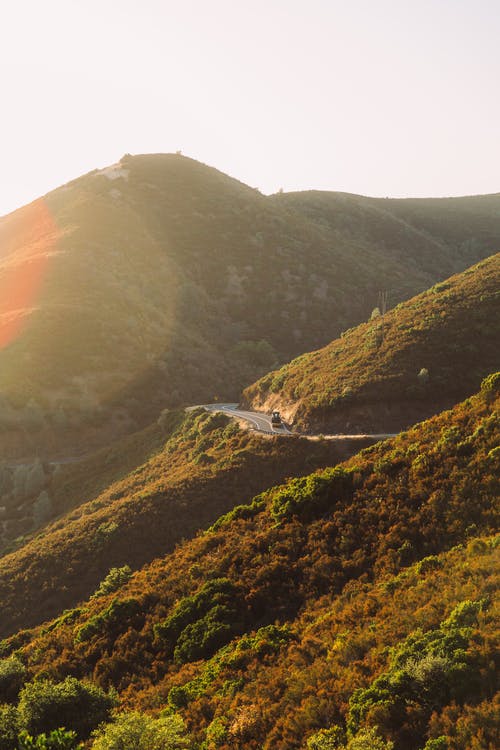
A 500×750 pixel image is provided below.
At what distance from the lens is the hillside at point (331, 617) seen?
10.9 m

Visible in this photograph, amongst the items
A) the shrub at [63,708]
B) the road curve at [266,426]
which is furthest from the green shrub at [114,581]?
the road curve at [266,426]

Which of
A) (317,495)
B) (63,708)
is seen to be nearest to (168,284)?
(317,495)

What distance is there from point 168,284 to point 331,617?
9025 centimetres

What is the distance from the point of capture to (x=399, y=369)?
136 ft

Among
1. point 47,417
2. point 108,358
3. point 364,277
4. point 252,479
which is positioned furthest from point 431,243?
point 252,479

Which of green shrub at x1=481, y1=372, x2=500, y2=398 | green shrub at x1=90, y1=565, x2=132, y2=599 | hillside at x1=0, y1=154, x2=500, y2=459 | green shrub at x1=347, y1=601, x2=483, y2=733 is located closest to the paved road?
green shrub at x1=90, y1=565, x2=132, y2=599

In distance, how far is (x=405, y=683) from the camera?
1097cm

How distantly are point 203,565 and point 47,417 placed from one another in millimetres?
47822

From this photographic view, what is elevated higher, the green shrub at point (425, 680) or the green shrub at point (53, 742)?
the green shrub at point (53, 742)

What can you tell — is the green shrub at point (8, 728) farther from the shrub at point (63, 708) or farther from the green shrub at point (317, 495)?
the green shrub at point (317, 495)

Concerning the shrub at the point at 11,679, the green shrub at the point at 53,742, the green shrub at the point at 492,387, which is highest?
the green shrub at the point at 492,387

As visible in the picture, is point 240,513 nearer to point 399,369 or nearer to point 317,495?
point 317,495

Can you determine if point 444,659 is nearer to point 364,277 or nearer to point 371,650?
point 371,650

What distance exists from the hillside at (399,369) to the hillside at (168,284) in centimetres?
2570
